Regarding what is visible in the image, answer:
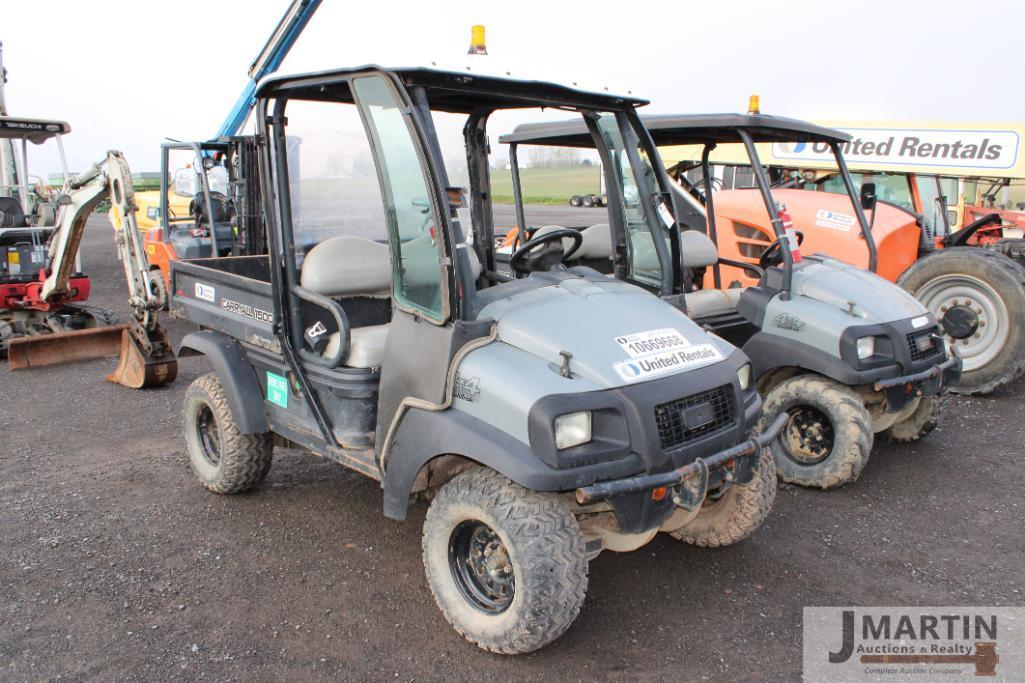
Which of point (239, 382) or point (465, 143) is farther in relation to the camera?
point (465, 143)

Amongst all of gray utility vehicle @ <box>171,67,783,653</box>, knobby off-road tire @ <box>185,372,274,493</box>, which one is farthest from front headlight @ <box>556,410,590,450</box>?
knobby off-road tire @ <box>185,372,274,493</box>

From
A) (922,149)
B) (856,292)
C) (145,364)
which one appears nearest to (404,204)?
(856,292)

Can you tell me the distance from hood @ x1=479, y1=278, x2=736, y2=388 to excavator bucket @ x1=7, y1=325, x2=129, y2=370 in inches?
228

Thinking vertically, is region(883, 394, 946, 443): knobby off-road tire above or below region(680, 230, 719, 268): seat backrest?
below

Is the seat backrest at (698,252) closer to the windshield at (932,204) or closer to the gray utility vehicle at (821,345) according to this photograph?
the gray utility vehicle at (821,345)

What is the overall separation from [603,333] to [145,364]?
525 centimetres

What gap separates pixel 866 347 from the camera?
455 centimetres

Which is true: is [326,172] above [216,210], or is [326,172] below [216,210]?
above

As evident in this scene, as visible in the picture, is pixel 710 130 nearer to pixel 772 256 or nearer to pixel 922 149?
pixel 772 256

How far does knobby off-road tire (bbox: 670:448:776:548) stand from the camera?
352cm

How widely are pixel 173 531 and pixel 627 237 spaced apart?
2.86 metres

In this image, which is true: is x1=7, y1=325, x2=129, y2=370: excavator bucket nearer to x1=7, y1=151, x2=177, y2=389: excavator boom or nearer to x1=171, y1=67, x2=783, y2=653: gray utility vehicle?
x1=7, y1=151, x2=177, y2=389: excavator boom

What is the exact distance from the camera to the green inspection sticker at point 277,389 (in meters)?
3.94

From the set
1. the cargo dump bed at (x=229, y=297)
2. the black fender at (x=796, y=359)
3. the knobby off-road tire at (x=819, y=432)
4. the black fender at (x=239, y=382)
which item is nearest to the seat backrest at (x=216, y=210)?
the cargo dump bed at (x=229, y=297)
